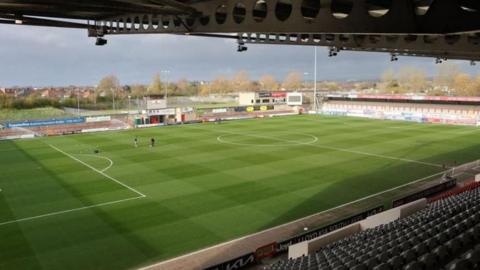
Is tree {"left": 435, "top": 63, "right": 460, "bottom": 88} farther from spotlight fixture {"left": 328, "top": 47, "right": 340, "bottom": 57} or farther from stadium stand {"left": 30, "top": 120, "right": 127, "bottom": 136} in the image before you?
spotlight fixture {"left": 328, "top": 47, "right": 340, "bottom": 57}

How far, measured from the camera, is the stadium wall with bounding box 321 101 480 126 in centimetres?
6291

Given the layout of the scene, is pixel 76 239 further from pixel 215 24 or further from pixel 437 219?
pixel 437 219

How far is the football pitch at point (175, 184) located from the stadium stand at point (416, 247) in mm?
6705

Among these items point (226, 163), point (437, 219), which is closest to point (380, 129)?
point (226, 163)

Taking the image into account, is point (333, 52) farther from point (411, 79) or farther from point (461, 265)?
point (411, 79)

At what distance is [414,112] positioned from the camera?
75188 mm

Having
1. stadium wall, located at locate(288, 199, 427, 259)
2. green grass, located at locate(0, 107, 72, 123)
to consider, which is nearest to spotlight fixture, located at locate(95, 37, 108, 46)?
stadium wall, located at locate(288, 199, 427, 259)

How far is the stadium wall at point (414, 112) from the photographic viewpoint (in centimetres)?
6291

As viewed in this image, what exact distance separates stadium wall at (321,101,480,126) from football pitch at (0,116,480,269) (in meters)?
12.2

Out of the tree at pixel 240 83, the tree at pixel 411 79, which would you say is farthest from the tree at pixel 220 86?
the tree at pixel 411 79

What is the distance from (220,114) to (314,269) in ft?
214

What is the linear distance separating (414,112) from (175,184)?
6125 cm

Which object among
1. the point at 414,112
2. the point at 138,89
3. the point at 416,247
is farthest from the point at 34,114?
the point at 416,247

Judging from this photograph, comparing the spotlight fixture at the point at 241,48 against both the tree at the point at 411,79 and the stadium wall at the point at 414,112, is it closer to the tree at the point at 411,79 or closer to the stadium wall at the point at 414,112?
the stadium wall at the point at 414,112
